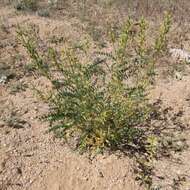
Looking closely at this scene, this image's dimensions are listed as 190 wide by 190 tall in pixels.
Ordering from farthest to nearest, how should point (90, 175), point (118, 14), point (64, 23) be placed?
point (118, 14)
point (64, 23)
point (90, 175)

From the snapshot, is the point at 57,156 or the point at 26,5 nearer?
the point at 57,156

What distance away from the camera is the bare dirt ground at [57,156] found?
15.5 feet

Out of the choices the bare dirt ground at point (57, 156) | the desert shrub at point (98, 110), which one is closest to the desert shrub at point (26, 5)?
the bare dirt ground at point (57, 156)

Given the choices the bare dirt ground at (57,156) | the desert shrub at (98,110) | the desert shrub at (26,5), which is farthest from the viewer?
the desert shrub at (26,5)

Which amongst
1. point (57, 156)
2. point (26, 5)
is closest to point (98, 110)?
point (57, 156)

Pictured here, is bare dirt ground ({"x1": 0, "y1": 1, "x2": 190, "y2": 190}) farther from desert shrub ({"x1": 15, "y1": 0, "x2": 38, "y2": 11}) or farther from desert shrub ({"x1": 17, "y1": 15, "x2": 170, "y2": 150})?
desert shrub ({"x1": 15, "y1": 0, "x2": 38, "y2": 11})

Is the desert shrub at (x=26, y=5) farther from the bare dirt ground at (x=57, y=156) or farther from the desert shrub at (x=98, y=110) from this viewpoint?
the desert shrub at (x=98, y=110)

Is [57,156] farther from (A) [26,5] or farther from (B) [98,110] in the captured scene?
(A) [26,5]

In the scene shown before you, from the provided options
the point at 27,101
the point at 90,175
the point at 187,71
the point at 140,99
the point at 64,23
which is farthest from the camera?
the point at 64,23

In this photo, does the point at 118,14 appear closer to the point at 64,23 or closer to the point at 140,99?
the point at 64,23

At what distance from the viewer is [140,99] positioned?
5.20 meters

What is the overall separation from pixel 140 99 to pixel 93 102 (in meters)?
0.61

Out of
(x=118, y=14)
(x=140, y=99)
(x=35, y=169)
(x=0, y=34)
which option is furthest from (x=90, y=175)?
(x=118, y=14)

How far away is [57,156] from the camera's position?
5.00m
